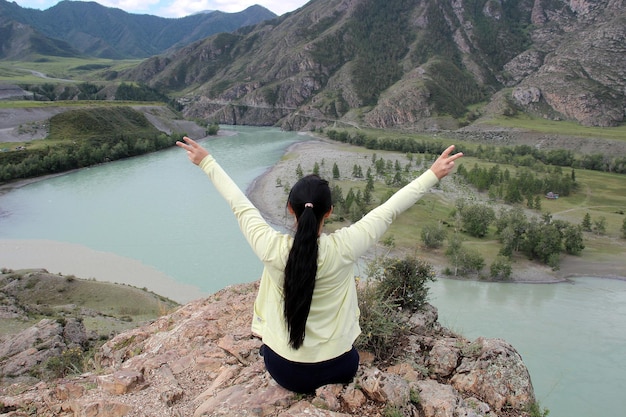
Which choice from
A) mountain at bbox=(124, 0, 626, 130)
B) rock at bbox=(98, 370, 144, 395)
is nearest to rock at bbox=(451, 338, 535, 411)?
rock at bbox=(98, 370, 144, 395)

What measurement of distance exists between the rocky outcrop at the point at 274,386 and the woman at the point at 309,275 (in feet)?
1.17

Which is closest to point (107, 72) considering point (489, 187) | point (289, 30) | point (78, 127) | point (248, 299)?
point (289, 30)

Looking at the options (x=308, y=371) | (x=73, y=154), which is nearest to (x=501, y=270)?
(x=308, y=371)

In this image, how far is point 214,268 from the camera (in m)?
26.2

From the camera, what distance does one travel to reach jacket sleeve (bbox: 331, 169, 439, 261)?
8.59ft

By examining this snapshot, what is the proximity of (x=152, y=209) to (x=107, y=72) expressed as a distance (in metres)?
144

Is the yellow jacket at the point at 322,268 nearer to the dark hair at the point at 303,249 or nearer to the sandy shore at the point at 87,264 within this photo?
the dark hair at the point at 303,249

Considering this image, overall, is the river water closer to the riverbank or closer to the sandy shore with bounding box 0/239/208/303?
the sandy shore with bounding box 0/239/208/303

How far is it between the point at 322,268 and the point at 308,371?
99 centimetres

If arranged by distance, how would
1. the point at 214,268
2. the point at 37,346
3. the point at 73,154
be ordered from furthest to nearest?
1. the point at 73,154
2. the point at 214,268
3. the point at 37,346

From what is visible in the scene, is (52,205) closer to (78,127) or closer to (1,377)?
(78,127)

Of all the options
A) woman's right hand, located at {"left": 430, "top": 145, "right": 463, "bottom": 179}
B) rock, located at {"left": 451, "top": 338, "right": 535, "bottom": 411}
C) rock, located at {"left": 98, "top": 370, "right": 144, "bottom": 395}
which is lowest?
rock, located at {"left": 98, "top": 370, "right": 144, "bottom": 395}

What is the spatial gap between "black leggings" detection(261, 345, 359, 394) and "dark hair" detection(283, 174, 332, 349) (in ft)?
1.66

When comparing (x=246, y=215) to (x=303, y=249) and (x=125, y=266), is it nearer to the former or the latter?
(x=303, y=249)
